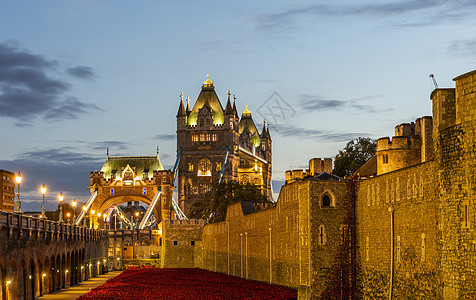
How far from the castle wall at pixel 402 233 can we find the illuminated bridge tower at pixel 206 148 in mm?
135852

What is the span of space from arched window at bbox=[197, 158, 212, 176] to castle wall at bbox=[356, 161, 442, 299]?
456 ft

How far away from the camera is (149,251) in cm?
11888

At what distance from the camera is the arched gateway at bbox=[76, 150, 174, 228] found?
517 feet

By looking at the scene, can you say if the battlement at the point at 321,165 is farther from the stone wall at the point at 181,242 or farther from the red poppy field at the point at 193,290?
the stone wall at the point at 181,242

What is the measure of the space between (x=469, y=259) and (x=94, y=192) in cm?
14580

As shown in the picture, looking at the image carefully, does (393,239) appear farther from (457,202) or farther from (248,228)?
(248,228)

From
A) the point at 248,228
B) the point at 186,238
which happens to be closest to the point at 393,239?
the point at 248,228

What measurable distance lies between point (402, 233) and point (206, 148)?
486 feet

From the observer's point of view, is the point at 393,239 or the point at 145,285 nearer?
the point at 393,239

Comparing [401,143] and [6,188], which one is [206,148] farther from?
[401,143]

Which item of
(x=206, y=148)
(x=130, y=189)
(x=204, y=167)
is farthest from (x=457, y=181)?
(x=206, y=148)

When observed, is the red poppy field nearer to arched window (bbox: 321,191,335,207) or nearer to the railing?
arched window (bbox: 321,191,335,207)

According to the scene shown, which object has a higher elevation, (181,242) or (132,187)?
(132,187)

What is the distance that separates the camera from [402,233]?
30031 millimetres
